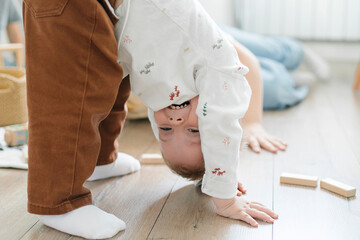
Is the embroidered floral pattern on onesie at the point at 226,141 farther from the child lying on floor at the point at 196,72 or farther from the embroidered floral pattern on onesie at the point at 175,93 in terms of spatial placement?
the embroidered floral pattern on onesie at the point at 175,93

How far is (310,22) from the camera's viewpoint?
290 centimetres

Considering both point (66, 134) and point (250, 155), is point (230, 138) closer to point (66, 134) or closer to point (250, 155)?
point (66, 134)

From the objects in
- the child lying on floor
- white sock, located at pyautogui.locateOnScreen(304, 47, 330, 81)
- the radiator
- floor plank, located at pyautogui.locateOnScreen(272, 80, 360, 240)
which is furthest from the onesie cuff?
the radiator

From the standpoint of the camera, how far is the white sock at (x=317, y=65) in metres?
2.78

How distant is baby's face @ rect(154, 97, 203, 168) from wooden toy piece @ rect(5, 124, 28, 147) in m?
0.69

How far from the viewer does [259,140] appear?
1565 mm

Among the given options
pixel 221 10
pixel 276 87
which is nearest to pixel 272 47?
pixel 276 87

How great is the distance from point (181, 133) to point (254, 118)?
0.61 meters

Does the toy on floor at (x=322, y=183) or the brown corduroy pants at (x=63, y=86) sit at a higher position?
the brown corduroy pants at (x=63, y=86)

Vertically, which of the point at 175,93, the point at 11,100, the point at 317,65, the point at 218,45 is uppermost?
the point at 218,45

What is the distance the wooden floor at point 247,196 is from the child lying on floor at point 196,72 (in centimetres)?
8

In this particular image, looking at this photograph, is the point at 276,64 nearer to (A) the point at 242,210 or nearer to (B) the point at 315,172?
(B) the point at 315,172

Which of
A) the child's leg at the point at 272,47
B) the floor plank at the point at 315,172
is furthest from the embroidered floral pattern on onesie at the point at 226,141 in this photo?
the child's leg at the point at 272,47

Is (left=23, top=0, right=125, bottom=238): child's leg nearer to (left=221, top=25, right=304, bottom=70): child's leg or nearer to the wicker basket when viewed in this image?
the wicker basket
